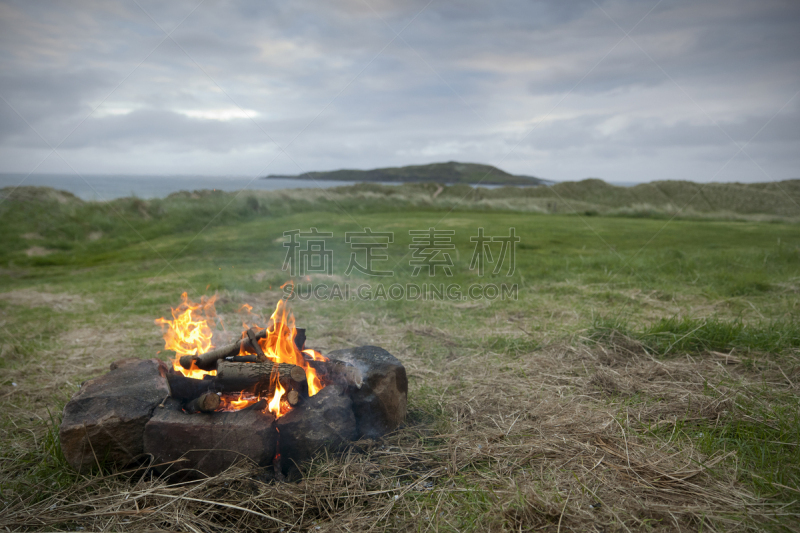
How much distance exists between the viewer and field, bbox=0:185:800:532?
8.19ft

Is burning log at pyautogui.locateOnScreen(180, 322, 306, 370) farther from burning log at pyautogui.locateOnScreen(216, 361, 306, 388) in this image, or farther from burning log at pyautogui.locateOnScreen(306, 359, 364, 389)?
burning log at pyautogui.locateOnScreen(306, 359, 364, 389)

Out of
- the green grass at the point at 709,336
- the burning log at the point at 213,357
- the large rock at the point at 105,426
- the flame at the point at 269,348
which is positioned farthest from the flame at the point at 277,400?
the green grass at the point at 709,336

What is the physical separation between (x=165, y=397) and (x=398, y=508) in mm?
1867

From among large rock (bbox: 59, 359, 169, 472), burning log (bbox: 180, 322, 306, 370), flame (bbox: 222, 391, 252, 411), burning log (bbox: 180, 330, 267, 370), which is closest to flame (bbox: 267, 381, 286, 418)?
flame (bbox: 222, 391, 252, 411)

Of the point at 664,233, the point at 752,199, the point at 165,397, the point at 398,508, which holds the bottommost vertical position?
the point at 398,508

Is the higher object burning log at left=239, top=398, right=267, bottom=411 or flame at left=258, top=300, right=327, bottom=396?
flame at left=258, top=300, right=327, bottom=396

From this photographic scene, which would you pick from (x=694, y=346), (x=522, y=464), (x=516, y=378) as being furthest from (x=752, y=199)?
(x=522, y=464)

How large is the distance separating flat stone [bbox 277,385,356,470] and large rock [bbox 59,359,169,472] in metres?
0.97

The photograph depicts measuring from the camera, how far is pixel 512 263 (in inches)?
379

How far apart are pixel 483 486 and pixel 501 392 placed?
1.38m

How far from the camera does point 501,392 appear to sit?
13.0 feet

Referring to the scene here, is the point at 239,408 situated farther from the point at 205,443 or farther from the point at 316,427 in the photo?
the point at 316,427

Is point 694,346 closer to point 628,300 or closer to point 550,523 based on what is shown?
point 628,300

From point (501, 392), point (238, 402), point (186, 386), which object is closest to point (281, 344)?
point (238, 402)
